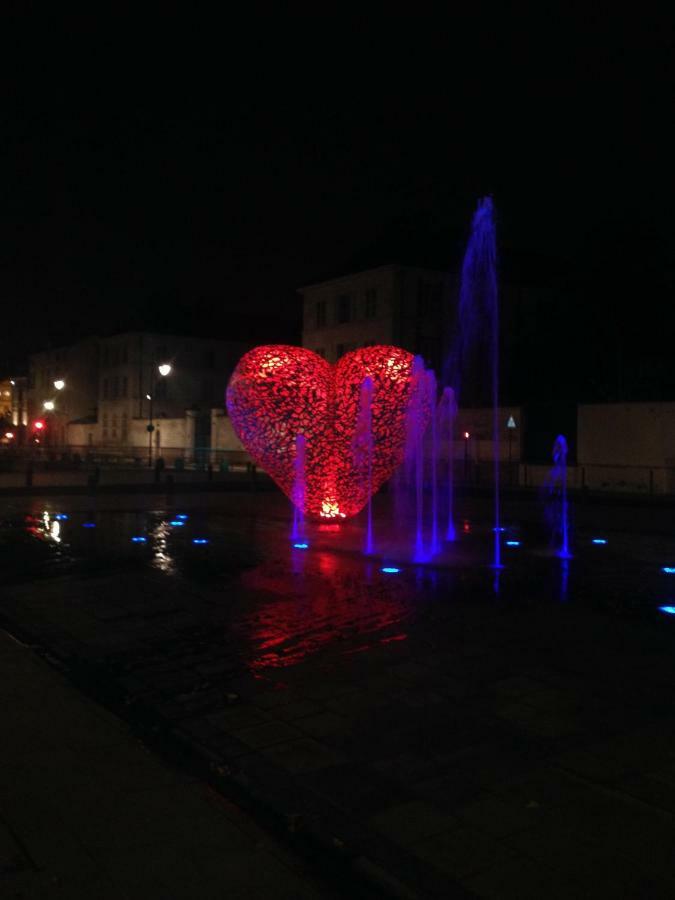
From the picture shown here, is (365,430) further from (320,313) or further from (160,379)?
(160,379)

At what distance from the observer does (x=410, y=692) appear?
5855 millimetres

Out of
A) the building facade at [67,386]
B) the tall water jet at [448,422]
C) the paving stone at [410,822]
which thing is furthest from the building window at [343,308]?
the paving stone at [410,822]

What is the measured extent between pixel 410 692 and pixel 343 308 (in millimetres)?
38834

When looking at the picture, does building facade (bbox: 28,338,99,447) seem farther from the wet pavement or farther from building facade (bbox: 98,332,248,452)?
the wet pavement

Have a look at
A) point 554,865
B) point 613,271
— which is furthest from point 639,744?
point 613,271

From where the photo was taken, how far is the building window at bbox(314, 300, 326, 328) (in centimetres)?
4483

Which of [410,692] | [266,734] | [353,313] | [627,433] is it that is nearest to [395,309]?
[353,313]

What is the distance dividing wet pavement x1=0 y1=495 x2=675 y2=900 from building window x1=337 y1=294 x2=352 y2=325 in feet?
104

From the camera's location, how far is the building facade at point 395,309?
40.3 m

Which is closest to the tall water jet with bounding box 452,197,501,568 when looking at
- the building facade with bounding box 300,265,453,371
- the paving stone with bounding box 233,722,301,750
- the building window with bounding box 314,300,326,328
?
the building facade with bounding box 300,265,453,371

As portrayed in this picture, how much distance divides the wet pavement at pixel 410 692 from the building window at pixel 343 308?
104 ft

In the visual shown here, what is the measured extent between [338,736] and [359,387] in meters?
10.1

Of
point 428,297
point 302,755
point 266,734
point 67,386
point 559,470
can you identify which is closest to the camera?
point 302,755

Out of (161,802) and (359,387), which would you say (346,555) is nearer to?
(359,387)
